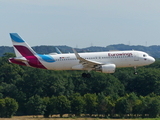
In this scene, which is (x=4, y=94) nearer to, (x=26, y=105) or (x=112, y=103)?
(x=26, y=105)

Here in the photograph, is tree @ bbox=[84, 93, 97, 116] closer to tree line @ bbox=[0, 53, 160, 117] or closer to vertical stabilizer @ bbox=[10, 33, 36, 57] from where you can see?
tree line @ bbox=[0, 53, 160, 117]

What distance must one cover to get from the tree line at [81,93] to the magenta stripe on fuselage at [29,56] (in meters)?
35.7

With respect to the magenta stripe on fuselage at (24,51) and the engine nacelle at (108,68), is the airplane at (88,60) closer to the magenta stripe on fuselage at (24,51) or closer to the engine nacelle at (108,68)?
the engine nacelle at (108,68)

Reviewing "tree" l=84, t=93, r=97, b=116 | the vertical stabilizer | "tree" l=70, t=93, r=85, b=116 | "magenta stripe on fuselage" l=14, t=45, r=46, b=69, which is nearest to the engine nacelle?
"magenta stripe on fuselage" l=14, t=45, r=46, b=69

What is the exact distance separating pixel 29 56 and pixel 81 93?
55605mm

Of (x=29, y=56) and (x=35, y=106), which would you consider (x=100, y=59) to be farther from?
(x=35, y=106)

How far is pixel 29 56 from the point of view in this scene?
71.8m

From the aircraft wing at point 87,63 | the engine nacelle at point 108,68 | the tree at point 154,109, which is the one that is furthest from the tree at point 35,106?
the engine nacelle at point 108,68

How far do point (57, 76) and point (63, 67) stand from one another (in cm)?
4553

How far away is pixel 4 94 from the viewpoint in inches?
5034

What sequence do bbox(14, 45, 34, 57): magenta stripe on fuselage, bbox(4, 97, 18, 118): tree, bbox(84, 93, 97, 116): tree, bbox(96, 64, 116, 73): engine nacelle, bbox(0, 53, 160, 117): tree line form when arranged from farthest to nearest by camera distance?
bbox(84, 93, 97, 116): tree
bbox(0, 53, 160, 117): tree line
bbox(4, 97, 18, 118): tree
bbox(14, 45, 34, 57): magenta stripe on fuselage
bbox(96, 64, 116, 73): engine nacelle

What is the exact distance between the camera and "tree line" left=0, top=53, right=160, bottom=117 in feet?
352

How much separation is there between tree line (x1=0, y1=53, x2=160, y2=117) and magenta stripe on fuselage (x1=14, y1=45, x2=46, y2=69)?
35722mm

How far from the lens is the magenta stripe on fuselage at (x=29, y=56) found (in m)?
71.1
